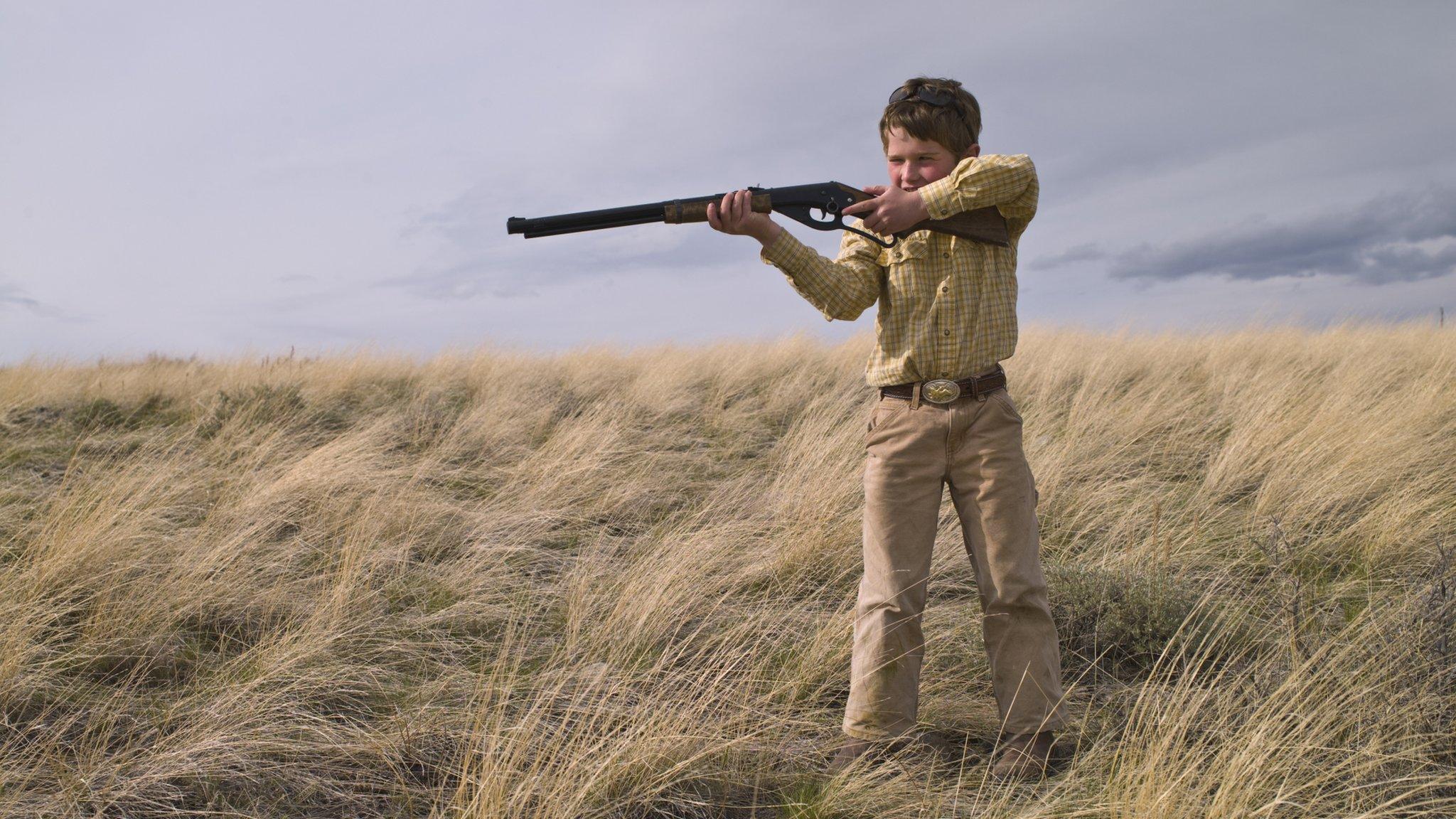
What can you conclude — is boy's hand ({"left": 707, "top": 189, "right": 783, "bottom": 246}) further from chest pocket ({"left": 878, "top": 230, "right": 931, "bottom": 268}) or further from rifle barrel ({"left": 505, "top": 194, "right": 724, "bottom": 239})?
chest pocket ({"left": 878, "top": 230, "right": 931, "bottom": 268})

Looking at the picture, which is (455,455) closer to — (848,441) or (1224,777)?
(848,441)

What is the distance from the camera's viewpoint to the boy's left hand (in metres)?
2.42

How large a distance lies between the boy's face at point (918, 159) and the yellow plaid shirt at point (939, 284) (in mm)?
111

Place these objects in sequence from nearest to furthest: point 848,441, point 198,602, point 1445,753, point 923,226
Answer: point 1445,753 < point 923,226 < point 198,602 < point 848,441

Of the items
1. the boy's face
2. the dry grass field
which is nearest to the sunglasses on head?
the boy's face

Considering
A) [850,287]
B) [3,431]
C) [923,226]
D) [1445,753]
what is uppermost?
[923,226]

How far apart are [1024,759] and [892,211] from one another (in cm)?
161

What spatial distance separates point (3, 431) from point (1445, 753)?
931cm

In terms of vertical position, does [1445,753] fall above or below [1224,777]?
below

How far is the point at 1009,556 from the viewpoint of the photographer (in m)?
2.39

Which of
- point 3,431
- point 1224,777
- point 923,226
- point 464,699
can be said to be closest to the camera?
point 1224,777

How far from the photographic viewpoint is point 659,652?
317 centimetres

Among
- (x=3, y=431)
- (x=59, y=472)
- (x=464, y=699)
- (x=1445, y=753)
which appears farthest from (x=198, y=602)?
(x=3, y=431)

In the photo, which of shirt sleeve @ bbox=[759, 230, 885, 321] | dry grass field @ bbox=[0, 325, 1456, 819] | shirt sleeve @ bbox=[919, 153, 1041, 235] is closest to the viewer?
dry grass field @ bbox=[0, 325, 1456, 819]
